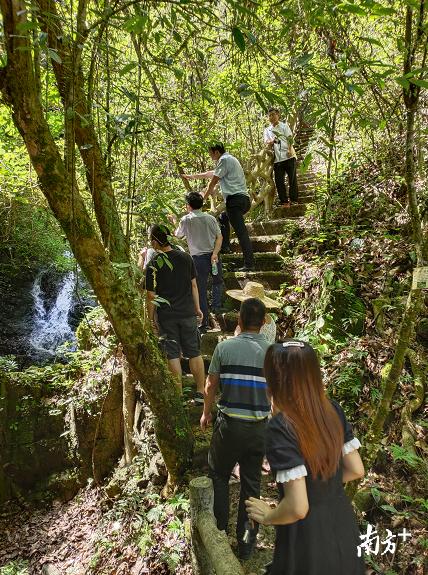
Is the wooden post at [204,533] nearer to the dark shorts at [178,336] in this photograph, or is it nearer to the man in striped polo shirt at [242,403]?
the man in striped polo shirt at [242,403]

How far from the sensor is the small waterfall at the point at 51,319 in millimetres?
9414

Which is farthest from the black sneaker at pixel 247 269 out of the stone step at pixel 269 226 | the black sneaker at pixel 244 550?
the black sneaker at pixel 244 550

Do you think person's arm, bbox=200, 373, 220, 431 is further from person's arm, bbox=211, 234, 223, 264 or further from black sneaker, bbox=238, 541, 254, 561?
person's arm, bbox=211, 234, 223, 264

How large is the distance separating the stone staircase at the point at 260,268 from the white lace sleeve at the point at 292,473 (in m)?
3.41

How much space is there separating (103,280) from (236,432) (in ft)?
5.37

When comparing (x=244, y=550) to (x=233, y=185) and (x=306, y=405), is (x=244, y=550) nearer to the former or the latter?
(x=306, y=405)

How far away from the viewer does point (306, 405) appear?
164 cm

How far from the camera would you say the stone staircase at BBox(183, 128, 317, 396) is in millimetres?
5449

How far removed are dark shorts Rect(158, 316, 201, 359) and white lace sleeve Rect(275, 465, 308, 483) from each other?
2.66 m

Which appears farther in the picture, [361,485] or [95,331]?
[95,331]

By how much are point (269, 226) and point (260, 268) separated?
116cm

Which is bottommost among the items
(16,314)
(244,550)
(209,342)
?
(244,550)

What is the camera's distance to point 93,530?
15.6 ft

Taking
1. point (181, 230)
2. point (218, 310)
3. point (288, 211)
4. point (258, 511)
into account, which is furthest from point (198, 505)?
point (288, 211)
